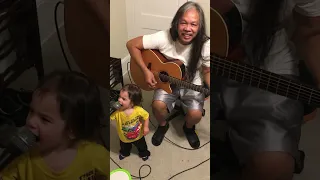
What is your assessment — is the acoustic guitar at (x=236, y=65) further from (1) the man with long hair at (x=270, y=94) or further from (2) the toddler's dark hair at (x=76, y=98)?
(2) the toddler's dark hair at (x=76, y=98)

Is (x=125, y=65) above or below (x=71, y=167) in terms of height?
above

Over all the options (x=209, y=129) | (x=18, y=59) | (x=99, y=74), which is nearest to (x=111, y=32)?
(x=99, y=74)

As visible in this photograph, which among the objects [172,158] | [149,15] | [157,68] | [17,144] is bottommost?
[172,158]

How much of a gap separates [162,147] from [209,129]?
Result: 12 cm

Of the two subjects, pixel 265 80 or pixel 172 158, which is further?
pixel 172 158

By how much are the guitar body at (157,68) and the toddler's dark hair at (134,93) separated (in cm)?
1

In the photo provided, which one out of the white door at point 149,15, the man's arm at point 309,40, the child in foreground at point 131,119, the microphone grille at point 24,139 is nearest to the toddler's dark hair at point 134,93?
the child in foreground at point 131,119

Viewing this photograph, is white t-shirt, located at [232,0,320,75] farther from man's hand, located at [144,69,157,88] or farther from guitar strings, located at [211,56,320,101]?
man's hand, located at [144,69,157,88]

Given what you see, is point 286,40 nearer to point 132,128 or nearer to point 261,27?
point 261,27

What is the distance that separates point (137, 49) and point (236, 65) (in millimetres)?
219

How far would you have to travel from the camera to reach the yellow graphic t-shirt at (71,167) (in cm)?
80

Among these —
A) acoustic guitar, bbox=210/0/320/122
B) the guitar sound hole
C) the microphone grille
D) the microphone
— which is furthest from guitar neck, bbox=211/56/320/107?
the microphone grille

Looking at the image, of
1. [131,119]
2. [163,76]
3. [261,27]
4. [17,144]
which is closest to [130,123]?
[131,119]

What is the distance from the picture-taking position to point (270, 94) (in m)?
0.79
